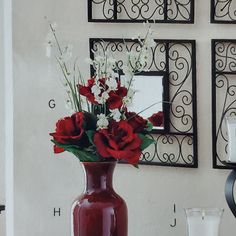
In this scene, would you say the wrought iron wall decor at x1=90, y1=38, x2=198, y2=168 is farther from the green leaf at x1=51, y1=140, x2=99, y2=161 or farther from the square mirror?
the green leaf at x1=51, y1=140, x2=99, y2=161

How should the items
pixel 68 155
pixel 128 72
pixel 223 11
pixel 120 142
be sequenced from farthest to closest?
pixel 68 155, pixel 223 11, pixel 128 72, pixel 120 142


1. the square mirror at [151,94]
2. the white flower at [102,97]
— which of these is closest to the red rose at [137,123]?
the white flower at [102,97]

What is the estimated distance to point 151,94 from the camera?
78.2 inches

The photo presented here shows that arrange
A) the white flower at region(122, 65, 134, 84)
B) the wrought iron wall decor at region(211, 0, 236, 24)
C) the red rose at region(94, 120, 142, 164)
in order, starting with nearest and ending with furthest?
1. the red rose at region(94, 120, 142, 164)
2. the white flower at region(122, 65, 134, 84)
3. the wrought iron wall decor at region(211, 0, 236, 24)

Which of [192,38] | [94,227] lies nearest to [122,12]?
[192,38]

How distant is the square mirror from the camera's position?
1981 millimetres

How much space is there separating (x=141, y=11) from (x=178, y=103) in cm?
35

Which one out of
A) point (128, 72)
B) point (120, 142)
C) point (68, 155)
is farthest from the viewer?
point (68, 155)

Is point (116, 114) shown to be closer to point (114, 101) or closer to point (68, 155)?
point (114, 101)

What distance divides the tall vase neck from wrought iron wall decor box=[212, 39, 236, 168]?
459 millimetres

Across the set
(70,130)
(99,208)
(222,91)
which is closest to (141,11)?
(222,91)

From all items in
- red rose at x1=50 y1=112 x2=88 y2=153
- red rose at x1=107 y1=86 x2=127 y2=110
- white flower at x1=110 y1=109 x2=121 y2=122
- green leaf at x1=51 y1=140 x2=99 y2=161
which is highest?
red rose at x1=107 y1=86 x2=127 y2=110

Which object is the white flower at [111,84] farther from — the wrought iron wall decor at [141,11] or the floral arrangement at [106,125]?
the wrought iron wall decor at [141,11]

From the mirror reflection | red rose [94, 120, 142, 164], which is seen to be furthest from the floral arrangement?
the mirror reflection
